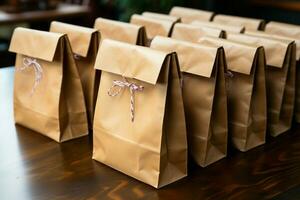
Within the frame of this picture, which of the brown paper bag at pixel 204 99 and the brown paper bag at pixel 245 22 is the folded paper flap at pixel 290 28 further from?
the brown paper bag at pixel 204 99

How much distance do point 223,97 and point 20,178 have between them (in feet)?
1.69

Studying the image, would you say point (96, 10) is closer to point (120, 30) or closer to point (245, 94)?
point (120, 30)

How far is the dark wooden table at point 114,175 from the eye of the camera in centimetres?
84

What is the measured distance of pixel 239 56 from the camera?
3.27 ft

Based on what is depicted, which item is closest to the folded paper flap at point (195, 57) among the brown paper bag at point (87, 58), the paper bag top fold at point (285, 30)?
the brown paper bag at point (87, 58)

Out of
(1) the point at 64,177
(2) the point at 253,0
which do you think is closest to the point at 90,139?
(1) the point at 64,177

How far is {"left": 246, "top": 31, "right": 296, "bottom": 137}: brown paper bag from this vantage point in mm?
1086

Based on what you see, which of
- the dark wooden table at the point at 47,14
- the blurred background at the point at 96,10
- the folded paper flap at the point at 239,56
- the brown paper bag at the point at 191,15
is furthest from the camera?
the dark wooden table at the point at 47,14

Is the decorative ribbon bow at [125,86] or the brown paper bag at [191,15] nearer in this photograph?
the decorative ribbon bow at [125,86]

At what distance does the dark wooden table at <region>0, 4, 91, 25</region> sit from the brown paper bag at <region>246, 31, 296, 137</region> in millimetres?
2535

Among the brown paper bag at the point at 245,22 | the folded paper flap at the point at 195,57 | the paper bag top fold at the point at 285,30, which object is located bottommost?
the folded paper flap at the point at 195,57

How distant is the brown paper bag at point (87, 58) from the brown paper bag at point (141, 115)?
0.15 m

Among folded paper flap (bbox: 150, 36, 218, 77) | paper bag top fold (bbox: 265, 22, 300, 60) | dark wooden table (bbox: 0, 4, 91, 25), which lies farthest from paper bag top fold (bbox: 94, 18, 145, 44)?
dark wooden table (bbox: 0, 4, 91, 25)

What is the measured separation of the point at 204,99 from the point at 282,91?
29 centimetres
